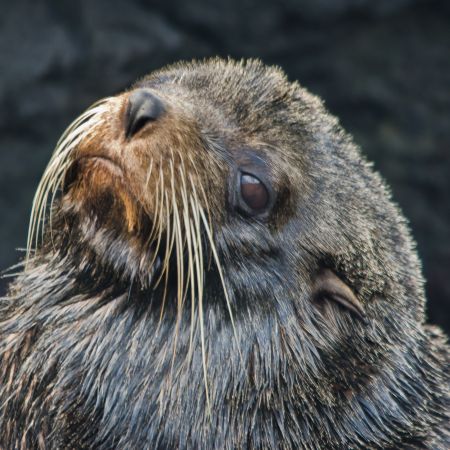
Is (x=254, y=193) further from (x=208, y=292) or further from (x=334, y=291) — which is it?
(x=334, y=291)

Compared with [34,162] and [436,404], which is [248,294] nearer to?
[436,404]

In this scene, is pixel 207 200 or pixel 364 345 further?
pixel 364 345

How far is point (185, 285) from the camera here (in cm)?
504

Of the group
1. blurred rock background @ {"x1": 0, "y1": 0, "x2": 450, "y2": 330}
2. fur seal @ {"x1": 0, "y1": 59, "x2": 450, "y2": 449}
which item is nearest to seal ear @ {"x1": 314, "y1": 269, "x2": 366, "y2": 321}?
fur seal @ {"x1": 0, "y1": 59, "x2": 450, "y2": 449}

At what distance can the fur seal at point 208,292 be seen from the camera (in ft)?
16.3

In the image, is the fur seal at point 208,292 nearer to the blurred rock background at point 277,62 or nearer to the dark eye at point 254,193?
the dark eye at point 254,193

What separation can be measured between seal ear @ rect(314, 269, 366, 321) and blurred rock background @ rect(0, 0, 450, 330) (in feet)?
18.8

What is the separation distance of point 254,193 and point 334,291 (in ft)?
2.34

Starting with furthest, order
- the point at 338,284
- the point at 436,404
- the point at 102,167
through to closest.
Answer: the point at 436,404
the point at 338,284
the point at 102,167

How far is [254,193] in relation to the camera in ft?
16.6

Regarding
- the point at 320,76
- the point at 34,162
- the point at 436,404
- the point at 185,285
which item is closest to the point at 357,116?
the point at 320,76

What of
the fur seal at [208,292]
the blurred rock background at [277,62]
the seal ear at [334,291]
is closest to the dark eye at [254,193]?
the fur seal at [208,292]

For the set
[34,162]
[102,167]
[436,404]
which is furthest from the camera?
[34,162]

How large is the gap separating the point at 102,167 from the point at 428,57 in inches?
280
